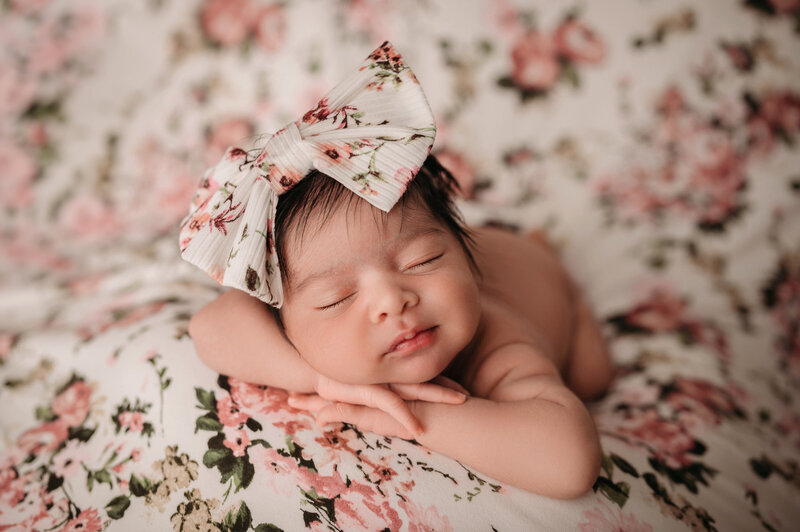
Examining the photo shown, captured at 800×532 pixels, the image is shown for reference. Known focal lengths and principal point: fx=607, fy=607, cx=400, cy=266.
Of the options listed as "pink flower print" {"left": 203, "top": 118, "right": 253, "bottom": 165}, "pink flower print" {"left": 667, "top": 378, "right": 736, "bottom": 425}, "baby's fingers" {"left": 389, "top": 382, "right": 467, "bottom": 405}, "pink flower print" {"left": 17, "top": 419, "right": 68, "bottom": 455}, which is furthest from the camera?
"pink flower print" {"left": 203, "top": 118, "right": 253, "bottom": 165}

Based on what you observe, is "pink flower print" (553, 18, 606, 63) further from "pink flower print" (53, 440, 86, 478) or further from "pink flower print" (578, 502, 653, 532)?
"pink flower print" (53, 440, 86, 478)

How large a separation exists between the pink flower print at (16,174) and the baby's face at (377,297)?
3.90 feet

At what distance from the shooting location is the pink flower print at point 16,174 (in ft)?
5.32

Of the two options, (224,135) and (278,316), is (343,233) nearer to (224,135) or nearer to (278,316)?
(278,316)

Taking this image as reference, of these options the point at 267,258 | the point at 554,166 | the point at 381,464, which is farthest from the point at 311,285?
the point at 554,166

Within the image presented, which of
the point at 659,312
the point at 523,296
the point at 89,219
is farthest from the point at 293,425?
the point at 89,219

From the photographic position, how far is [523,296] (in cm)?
112

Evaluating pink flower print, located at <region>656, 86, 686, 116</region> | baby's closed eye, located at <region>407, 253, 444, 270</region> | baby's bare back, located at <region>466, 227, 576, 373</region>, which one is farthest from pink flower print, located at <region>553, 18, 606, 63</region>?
baby's closed eye, located at <region>407, 253, 444, 270</region>

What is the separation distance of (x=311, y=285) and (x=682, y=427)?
68 cm

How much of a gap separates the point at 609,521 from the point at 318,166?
1.90ft

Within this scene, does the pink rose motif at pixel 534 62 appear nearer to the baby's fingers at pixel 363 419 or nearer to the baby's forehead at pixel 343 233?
the baby's forehead at pixel 343 233

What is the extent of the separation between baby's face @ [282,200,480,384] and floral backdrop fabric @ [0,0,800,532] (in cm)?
12

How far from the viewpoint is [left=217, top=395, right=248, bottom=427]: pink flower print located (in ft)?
2.67

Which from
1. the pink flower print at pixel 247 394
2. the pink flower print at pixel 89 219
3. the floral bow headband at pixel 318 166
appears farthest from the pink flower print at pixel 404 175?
the pink flower print at pixel 89 219
